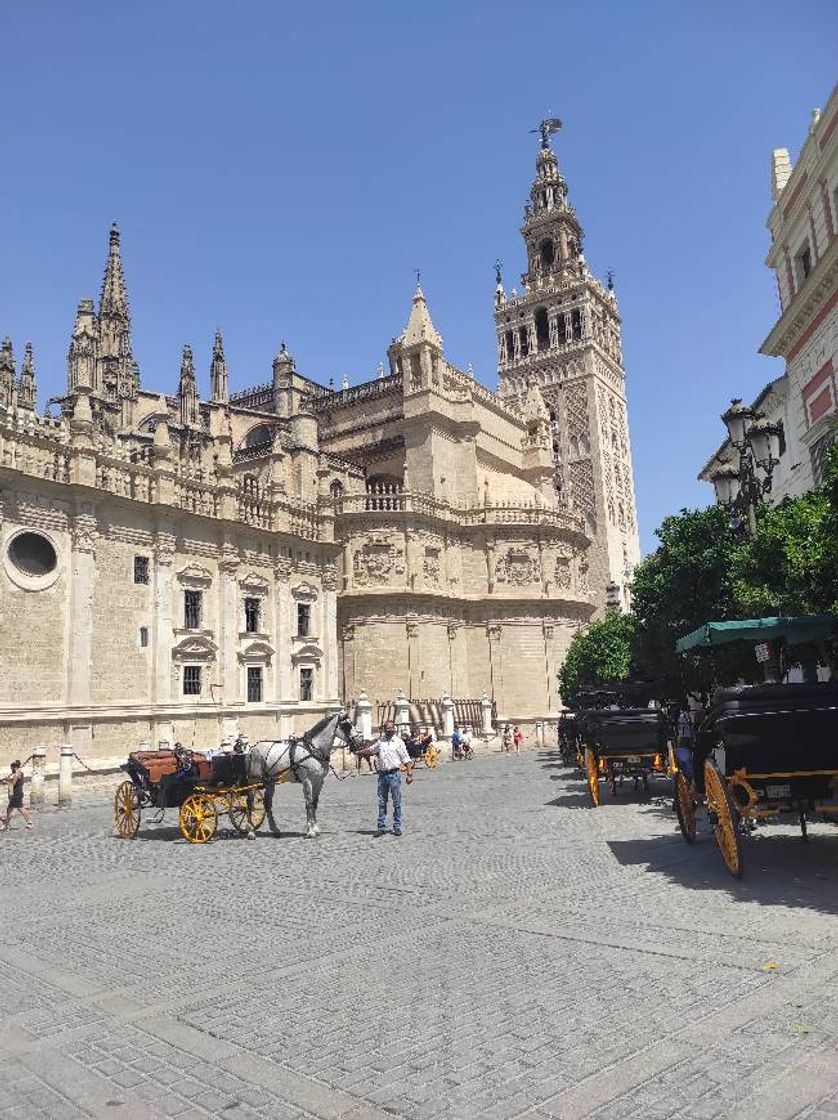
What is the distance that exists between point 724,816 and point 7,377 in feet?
134

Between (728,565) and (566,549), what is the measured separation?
90.8ft

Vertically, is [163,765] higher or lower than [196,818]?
higher

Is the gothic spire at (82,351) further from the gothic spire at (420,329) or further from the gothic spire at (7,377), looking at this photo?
the gothic spire at (420,329)

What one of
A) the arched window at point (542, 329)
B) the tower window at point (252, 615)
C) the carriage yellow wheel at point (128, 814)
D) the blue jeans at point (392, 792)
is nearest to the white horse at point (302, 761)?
the blue jeans at point (392, 792)

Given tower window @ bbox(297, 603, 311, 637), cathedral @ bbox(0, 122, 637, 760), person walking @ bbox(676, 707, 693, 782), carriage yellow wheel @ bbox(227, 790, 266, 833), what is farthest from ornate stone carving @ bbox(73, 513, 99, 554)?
person walking @ bbox(676, 707, 693, 782)

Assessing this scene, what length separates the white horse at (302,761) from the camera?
510 inches

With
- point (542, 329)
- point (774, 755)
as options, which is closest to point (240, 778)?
point (774, 755)

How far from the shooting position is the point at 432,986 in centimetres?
555

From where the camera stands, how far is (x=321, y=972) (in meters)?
5.98

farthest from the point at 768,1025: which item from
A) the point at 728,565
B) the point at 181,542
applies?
the point at 181,542

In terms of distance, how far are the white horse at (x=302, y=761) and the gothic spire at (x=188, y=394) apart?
114ft

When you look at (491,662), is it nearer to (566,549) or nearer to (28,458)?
(566,549)

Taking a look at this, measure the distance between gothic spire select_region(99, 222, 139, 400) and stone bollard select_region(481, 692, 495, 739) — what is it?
24573mm

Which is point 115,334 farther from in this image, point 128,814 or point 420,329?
point 128,814
